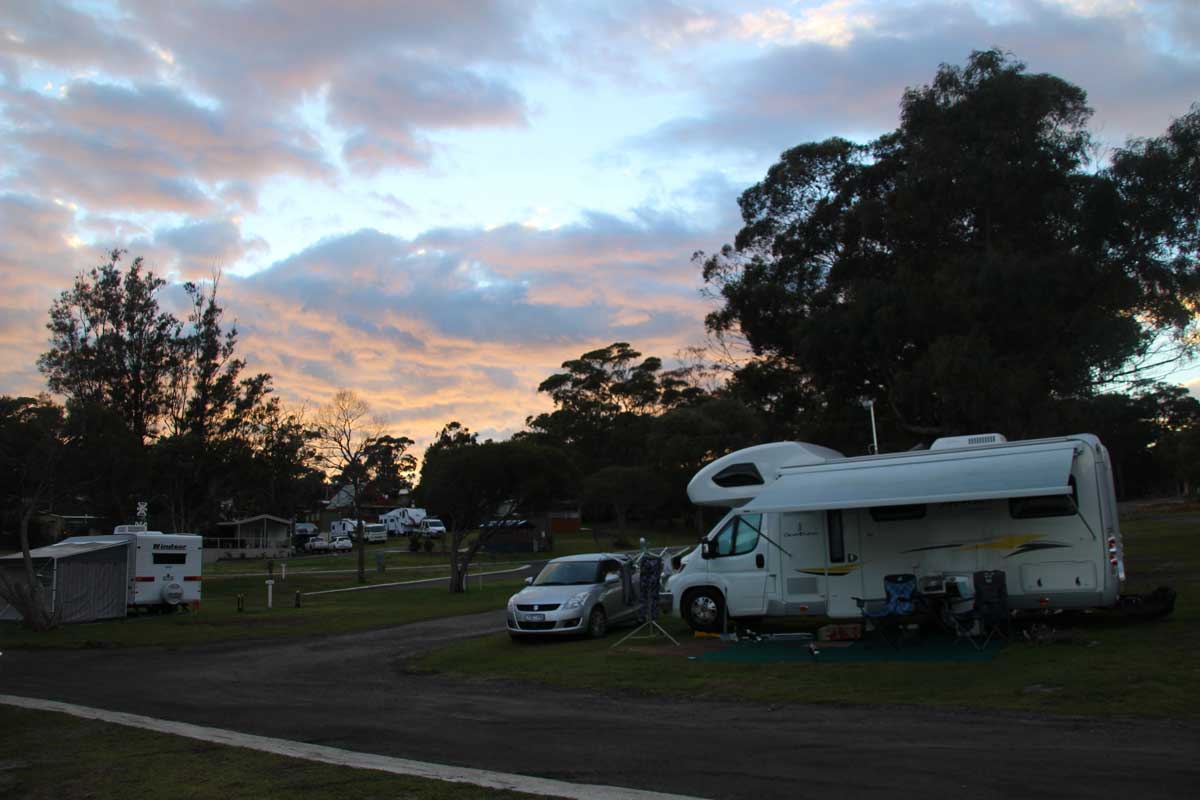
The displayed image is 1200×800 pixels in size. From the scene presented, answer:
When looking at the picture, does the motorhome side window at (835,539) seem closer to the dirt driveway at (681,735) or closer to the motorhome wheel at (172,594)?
the dirt driveway at (681,735)

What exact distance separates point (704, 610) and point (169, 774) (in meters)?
9.15

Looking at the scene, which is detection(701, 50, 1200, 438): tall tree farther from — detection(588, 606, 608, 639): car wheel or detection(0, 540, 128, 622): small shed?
detection(0, 540, 128, 622): small shed

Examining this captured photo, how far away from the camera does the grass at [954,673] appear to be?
9078 mm

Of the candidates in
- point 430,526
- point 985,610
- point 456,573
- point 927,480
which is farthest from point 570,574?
point 430,526

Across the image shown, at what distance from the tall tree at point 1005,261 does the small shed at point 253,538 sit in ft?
146

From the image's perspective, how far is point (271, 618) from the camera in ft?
79.5

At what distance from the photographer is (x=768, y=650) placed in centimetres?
1330

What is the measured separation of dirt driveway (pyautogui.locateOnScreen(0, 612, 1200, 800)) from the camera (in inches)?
257


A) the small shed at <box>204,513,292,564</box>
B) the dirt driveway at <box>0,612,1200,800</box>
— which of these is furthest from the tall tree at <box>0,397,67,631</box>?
the small shed at <box>204,513,292,564</box>

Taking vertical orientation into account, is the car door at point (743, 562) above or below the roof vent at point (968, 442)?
below

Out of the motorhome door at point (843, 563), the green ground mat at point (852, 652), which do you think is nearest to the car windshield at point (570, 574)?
the green ground mat at point (852, 652)

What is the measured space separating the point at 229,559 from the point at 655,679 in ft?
179

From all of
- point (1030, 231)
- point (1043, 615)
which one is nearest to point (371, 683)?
point (1043, 615)

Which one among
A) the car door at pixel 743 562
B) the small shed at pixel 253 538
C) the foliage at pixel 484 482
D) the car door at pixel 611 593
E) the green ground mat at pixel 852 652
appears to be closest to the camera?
the green ground mat at pixel 852 652
